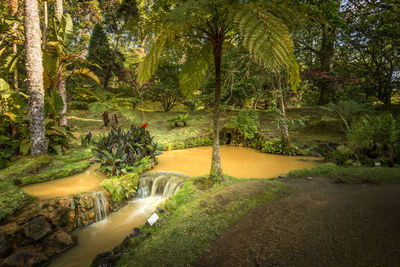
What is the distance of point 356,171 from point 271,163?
90.8 inches

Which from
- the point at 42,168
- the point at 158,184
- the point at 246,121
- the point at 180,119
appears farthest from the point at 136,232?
the point at 180,119

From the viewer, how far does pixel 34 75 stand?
16.0 ft

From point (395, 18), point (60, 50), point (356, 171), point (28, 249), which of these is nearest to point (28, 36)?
point (60, 50)

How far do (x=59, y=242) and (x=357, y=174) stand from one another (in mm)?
5537

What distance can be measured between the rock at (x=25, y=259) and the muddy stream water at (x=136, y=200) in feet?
0.55

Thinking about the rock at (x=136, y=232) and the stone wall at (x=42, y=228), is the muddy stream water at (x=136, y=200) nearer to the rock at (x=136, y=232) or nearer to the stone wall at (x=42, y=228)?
the stone wall at (x=42, y=228)

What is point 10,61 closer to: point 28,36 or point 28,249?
point 28,36

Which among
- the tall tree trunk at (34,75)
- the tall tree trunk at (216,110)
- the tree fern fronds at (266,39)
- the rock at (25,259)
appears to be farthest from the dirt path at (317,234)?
the tall tree trunk at (34,75)

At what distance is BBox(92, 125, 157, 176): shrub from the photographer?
4504 millimetres

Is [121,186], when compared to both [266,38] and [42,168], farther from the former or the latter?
[266,38]

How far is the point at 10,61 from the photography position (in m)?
6.25

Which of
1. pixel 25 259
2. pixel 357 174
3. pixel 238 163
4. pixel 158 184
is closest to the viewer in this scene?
pixel 25 259

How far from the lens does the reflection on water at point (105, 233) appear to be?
2.45 meters

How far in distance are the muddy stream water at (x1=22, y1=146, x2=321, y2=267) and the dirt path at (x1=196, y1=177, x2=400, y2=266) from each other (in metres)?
1.93
